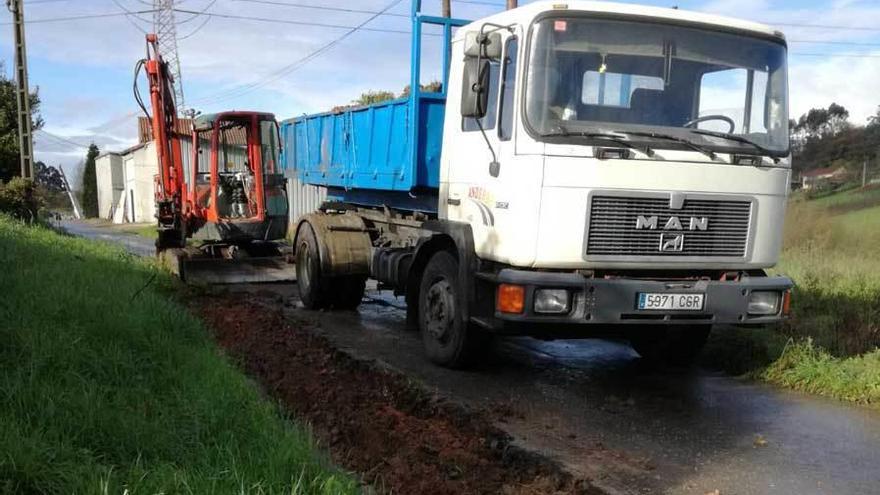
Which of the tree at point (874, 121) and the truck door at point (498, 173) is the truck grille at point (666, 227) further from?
the tree at point (874, 121)

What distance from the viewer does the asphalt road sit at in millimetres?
4383

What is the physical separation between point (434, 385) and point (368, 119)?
3.48 metres

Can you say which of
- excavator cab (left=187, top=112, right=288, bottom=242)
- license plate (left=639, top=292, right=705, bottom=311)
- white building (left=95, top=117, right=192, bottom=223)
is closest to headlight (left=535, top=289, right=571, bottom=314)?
license plate (left=639, top=292, right=705, bottom=311)

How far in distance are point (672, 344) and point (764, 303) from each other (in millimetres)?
1421

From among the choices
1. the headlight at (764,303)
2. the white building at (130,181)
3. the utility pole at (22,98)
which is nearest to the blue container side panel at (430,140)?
the headlight at (764,303)

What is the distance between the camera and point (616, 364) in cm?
722

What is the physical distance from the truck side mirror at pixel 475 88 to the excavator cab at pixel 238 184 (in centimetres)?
650

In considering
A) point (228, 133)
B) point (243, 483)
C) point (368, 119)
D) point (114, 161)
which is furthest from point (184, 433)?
point (114, 161)

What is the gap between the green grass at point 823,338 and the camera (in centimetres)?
615

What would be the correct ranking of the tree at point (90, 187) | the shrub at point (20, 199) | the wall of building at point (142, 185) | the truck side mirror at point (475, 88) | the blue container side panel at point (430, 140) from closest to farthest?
the truck side mirror at point (475, 88)
the blue container side panel at point (430, 140)
the shrub at point (20, 199)
the wall of building at point (142, 185)
the tree at point (90, 187)

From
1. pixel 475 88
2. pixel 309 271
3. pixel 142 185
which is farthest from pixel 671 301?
pixel 142 185

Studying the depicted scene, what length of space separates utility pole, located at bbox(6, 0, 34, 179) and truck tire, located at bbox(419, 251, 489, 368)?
56.9 feet

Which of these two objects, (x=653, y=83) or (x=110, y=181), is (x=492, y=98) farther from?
(x=110, y=181)

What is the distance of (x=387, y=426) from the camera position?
4828 mm
